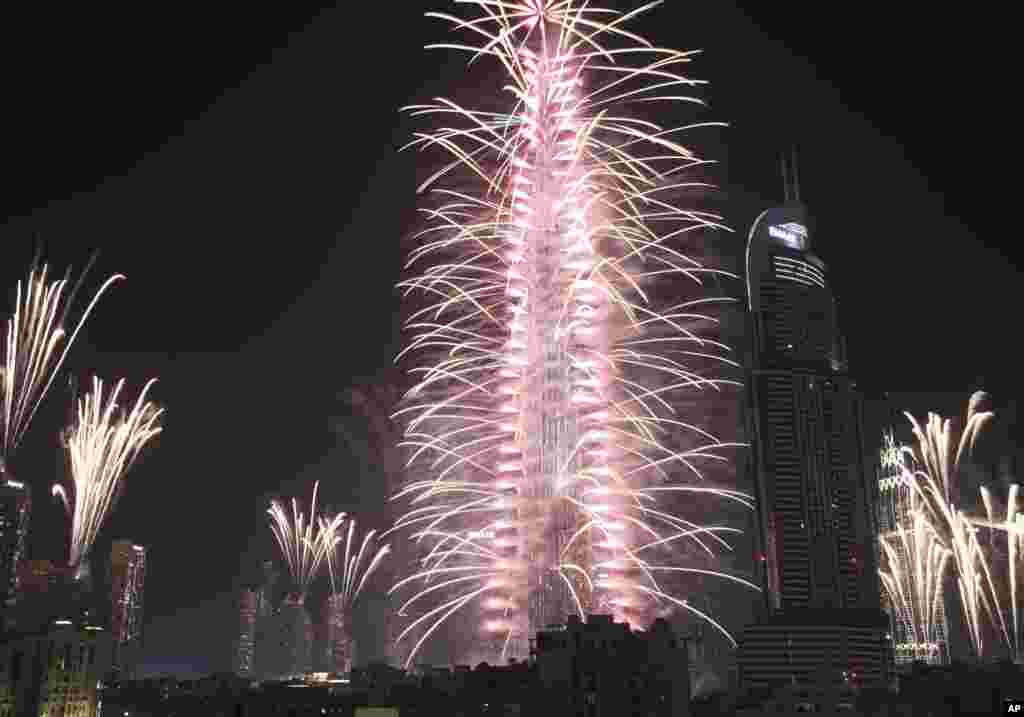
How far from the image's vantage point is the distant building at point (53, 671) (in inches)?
4323

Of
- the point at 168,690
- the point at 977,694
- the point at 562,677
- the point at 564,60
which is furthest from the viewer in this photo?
the point at 168,690

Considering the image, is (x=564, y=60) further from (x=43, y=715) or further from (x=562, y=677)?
(x=43, y=715)

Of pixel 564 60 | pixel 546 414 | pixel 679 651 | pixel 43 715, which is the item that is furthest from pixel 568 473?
pixel 43 715

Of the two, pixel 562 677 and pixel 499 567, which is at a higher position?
pixel 499 567

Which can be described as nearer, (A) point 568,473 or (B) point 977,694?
(A) point 568,473

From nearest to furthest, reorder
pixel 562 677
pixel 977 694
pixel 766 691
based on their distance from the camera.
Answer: pixel 562 677
pixel 977 694
pixel 766 691

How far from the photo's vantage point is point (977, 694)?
12419 centimetres

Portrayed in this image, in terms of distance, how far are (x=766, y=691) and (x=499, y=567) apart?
133941mm

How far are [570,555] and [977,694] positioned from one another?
292ft

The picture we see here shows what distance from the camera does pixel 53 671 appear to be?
115m

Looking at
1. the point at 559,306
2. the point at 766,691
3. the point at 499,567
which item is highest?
the point at 559,306

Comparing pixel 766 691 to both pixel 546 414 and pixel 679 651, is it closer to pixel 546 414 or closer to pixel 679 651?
pixel 679 651

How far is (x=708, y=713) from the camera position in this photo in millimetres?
111625

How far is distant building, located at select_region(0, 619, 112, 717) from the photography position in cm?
10981
